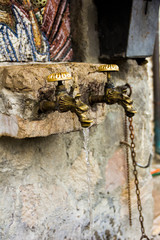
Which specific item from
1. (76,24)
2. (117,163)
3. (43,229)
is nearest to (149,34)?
(76,24)

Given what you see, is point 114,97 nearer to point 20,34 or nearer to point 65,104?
point 65,104

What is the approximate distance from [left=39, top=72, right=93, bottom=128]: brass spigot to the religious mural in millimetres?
278

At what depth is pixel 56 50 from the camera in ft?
3.77

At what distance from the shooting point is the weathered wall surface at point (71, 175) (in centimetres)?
93

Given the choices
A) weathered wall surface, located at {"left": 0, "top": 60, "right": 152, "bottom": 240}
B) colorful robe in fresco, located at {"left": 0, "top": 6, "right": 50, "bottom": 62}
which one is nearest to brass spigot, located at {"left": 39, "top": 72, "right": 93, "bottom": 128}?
weathered wall surface, located at {"left": 0, "top": 60, "right": 152, "bottom": 240}

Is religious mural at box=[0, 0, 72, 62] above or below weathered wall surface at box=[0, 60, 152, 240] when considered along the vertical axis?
above

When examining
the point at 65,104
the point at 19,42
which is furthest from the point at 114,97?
the point at 19,42

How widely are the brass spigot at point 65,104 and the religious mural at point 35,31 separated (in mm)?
278

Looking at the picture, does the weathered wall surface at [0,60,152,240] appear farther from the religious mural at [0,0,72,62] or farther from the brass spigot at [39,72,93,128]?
the religious mural at [0,0,72,62]

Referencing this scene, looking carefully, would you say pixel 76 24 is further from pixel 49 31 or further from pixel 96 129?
pixel 96 129

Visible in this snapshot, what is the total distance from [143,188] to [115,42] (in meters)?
0.83

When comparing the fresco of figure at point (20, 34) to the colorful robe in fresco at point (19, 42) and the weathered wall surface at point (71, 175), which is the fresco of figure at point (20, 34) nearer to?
the colorful robe in fresco at point (19, 42)

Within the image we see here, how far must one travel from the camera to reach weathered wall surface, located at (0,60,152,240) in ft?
3.04

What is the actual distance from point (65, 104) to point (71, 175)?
47 centimetres
